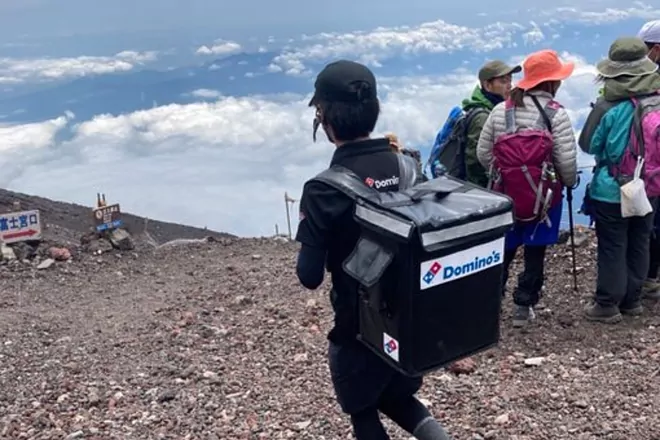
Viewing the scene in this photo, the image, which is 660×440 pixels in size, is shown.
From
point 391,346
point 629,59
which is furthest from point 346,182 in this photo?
point 629,59

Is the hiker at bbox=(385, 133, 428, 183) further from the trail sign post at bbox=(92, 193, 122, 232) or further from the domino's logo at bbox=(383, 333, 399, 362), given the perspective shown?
the trail sign post at bbox=(92, 193, 122, 232)

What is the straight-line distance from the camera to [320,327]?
237 inches

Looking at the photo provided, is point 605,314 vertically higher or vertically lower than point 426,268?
lower

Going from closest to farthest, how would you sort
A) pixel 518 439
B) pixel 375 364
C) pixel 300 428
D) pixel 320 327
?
1. pixel 375 364
2. pixel 518 439
3. pixel 300 428
4. pixel 320 327

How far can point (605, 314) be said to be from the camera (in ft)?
18.0

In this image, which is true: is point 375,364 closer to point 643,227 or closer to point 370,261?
point 370,261

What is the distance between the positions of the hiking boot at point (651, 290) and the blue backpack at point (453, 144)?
68.1 inches

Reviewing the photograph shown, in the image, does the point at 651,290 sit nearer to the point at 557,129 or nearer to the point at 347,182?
the point at 557,129

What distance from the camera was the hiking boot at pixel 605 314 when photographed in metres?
5.48

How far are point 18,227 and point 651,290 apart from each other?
6845 millimetres

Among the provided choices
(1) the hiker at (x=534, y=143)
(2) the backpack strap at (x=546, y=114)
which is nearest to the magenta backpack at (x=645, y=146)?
(1) the hiker at (x=534, y=143)

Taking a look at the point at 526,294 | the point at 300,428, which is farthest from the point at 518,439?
the point at 526,294

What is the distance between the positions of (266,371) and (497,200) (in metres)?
2.91

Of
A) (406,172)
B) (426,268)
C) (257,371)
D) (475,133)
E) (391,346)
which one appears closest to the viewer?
(426,268)
